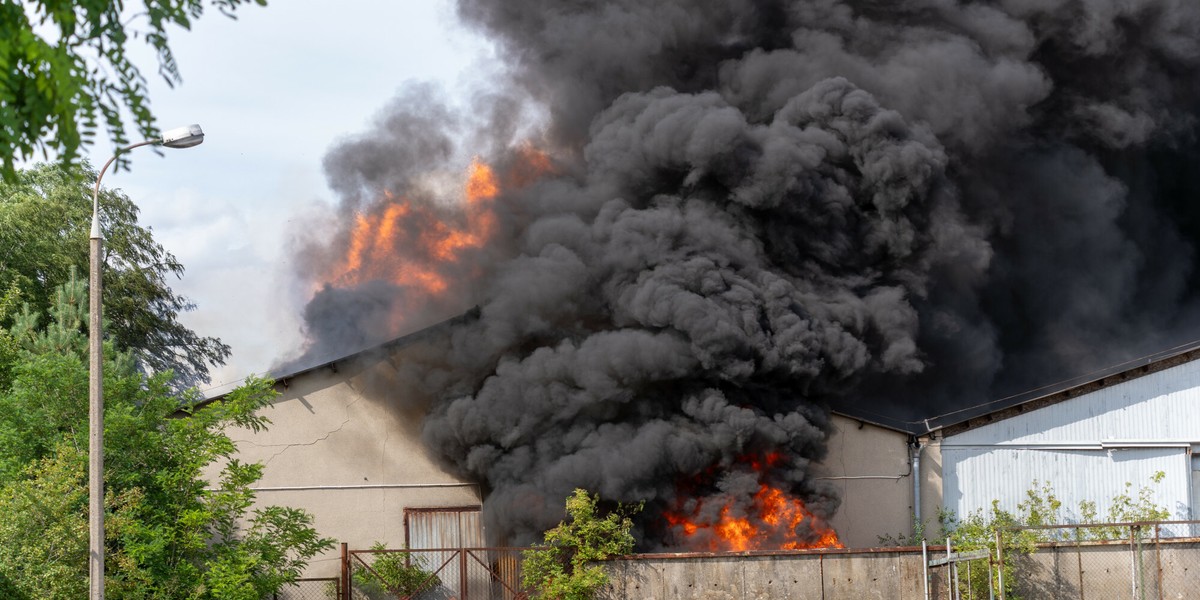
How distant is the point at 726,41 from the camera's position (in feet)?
94.2

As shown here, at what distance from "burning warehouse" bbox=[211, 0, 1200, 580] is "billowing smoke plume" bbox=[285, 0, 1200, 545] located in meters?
0.07

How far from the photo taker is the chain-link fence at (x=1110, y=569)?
20938 millimetres

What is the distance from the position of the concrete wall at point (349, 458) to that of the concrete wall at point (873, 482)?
8359 millimetres

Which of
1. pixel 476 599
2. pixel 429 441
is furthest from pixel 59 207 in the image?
pixel 476 599

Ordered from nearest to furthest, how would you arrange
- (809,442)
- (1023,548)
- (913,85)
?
(1023,548) → (809,442) → (913,85)

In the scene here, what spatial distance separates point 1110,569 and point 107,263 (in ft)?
89.0

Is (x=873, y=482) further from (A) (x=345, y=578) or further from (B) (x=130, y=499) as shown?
(B) (x=130, y=499)

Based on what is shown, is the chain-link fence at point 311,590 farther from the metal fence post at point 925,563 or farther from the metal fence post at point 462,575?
the metal fence post at point 925,563

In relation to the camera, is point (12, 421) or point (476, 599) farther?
point (476, 599)

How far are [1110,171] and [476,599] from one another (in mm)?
21505

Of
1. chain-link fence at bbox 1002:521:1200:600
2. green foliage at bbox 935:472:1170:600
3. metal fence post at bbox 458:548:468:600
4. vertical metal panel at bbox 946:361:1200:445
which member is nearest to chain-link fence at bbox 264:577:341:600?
metal fence post at bbox 458:548:468:600

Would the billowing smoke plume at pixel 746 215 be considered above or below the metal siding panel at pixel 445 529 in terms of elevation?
above

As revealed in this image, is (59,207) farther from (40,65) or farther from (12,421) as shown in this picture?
(40,65)

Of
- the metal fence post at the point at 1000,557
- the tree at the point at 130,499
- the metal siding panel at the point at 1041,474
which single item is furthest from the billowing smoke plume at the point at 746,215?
the tree at the point at 130,499
